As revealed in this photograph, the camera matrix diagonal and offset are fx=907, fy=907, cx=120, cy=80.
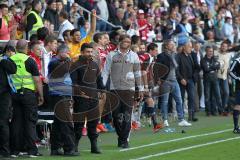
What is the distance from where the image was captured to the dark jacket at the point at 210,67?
26.1 meters

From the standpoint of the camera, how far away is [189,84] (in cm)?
2445

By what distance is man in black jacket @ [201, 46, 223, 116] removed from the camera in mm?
26094

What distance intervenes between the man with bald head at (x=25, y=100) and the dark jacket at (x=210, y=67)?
403 inches

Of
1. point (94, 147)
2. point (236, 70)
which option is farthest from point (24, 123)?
point (236, 70)

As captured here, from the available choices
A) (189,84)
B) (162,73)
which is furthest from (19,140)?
(189,84)

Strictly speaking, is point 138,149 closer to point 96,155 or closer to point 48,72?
point 96,155

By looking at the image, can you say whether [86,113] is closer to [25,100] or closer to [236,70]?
[25,100]

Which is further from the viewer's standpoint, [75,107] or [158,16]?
[158,16]

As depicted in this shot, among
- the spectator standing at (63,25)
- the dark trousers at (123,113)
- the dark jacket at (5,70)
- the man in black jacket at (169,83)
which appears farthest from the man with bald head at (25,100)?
the man in black jacket at (169,83)

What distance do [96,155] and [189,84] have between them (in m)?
8.33

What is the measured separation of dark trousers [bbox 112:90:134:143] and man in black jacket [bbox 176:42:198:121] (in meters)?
6.48

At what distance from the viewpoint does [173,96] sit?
23.3 metres

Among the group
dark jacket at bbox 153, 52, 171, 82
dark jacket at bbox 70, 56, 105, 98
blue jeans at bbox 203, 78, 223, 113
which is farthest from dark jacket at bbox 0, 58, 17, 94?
blue jeans at bbox 203, 78, 223, 113

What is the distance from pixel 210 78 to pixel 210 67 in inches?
17.1
